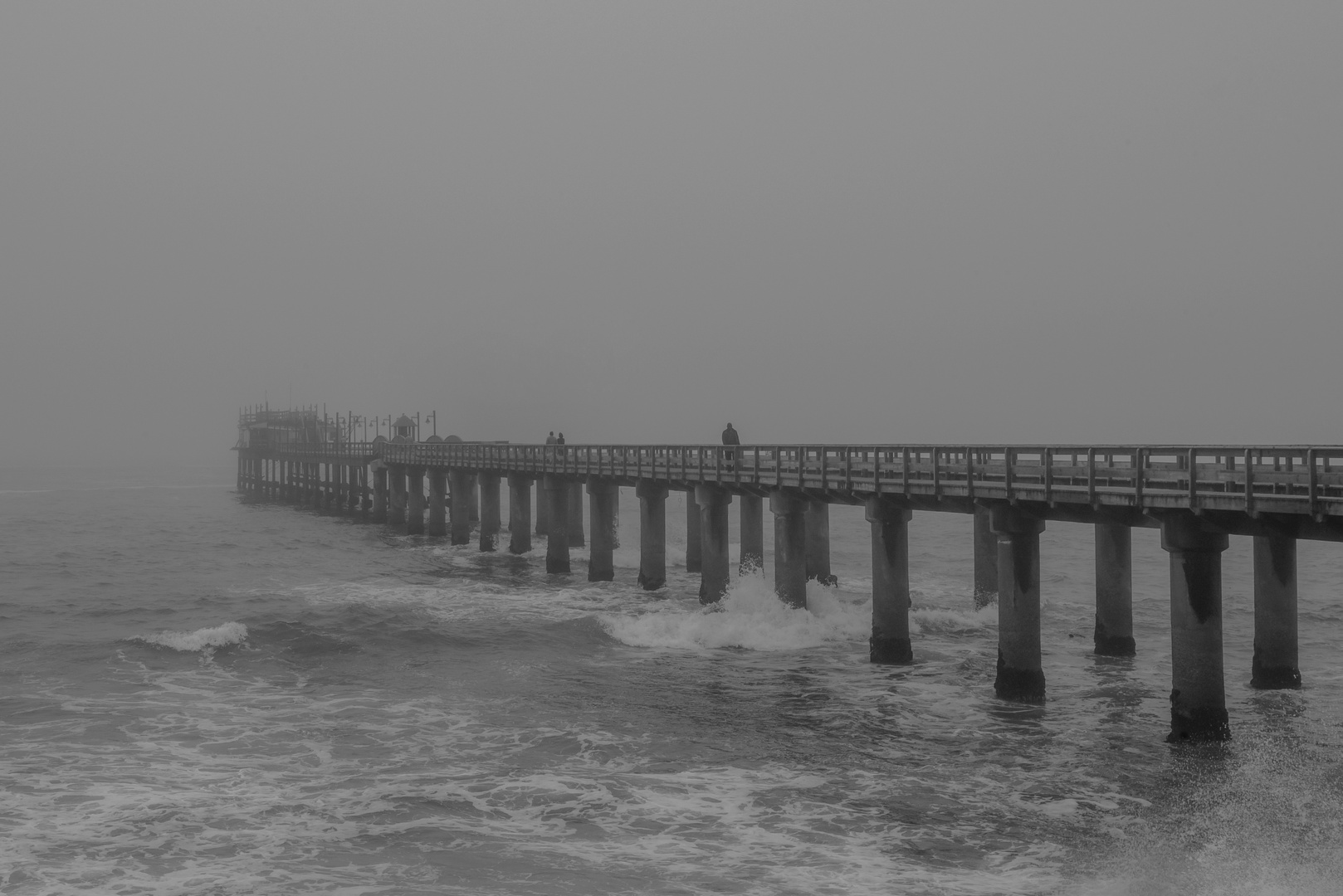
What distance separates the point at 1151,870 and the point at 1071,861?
2.68ft

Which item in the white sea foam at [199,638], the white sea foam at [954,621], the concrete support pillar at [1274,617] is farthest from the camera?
the white sea foam at [954,621]

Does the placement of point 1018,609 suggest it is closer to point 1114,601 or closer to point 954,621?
point 1114,601

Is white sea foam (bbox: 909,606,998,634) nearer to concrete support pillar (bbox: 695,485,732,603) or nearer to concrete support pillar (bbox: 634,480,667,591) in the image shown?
concrete support pillar (bbox: 695,485,732,603)

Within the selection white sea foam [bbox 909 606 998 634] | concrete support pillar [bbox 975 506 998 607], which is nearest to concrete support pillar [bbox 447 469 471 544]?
white sea foam [bbox 909 606 998 634]

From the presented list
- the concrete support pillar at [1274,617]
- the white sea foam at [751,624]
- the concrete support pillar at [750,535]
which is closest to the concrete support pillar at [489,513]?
the concrete support pillar at [750,535]

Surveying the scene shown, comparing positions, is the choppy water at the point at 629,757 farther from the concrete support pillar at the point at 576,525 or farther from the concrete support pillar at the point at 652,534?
the concrete support pillar at the point at 576,525

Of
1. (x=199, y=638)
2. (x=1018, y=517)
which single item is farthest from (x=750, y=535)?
(x=199, y=638)

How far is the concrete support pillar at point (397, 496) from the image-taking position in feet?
218

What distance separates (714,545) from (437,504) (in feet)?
102

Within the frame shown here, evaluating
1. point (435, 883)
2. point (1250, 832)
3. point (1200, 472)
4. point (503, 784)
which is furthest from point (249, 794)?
point (1200, 472)

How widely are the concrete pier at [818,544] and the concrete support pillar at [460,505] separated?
2450 centimetres

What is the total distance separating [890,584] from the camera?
80.0 feet

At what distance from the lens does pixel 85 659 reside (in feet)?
84.8

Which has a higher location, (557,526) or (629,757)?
(557,526)
